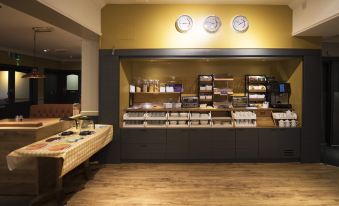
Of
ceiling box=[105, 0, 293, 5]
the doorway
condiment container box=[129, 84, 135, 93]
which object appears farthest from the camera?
the doorway

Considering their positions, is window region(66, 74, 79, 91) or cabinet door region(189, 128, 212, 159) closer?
cabinet door region(189, 128, 212, 159)

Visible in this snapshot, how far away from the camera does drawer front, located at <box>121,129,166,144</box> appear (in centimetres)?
572

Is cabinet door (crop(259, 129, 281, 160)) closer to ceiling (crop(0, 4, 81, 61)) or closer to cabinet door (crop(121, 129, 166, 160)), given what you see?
cabinet door (crop(121, 129, 166, 160))

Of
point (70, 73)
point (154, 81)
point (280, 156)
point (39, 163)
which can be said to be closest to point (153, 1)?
point (154, 81)

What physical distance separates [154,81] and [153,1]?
1.69 m

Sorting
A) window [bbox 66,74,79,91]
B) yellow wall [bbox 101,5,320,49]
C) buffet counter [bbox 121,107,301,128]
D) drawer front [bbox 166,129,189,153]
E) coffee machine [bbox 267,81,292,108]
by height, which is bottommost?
drawer front [bbox 166,129,189,153]

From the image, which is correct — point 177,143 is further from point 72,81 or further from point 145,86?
point 72,81

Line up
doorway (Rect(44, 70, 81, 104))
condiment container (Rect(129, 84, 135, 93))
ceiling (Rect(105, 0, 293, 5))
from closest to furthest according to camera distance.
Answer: ceiling (Rect(105, 0, 293, 5)) → condiment container (Rect(129, 84, 135, 93)) → doorway (Rect(44, 70, 81, 104))

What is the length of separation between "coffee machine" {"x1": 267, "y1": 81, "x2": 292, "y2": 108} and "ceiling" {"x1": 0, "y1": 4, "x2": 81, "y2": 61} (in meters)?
5.07

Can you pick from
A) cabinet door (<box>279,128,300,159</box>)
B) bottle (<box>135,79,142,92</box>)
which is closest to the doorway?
bottle (<box>135,79,142,92</box>)

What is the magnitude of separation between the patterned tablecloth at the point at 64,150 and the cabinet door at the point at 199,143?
1.93 m

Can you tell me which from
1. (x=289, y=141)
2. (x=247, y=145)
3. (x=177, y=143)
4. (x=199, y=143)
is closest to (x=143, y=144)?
(x=177, y=143)

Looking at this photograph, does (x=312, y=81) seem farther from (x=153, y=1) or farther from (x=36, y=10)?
(x=36, y=10)

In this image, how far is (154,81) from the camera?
6191 millimetres
